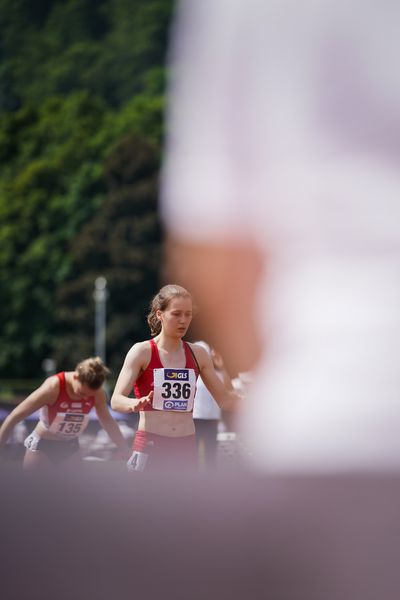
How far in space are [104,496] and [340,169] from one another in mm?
1182

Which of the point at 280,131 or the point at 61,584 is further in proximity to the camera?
the point at 280,131

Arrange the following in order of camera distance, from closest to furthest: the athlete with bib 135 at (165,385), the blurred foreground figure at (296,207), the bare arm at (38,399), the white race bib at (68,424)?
the blurred foreground figure at (296,207) < the athlete with bib 135 at (165,385) < the bare arm at (38,399) < the white race bib at (68,424)

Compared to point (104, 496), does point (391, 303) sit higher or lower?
higher

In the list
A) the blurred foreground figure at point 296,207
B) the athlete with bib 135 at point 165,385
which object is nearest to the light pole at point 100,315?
the athlete with bib 135 at point 165,385

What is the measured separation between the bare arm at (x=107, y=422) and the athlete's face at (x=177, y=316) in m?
1.38

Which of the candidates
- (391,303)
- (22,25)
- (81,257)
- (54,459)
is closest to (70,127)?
A: (81,257)

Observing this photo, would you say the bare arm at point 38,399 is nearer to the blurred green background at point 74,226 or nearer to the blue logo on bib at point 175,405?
the blue logo on bib at point 175,405

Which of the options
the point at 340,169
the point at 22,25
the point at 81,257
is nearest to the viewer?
the point at 340,169

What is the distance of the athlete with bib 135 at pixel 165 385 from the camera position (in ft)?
20.3

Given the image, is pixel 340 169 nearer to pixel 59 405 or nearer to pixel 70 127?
pixel 59 405

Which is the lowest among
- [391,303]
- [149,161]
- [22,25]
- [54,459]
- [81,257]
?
[391,303]

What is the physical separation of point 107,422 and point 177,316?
A: 69.7 inches

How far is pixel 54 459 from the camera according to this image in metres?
8.32

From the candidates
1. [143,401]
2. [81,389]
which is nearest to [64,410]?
[81,389]
